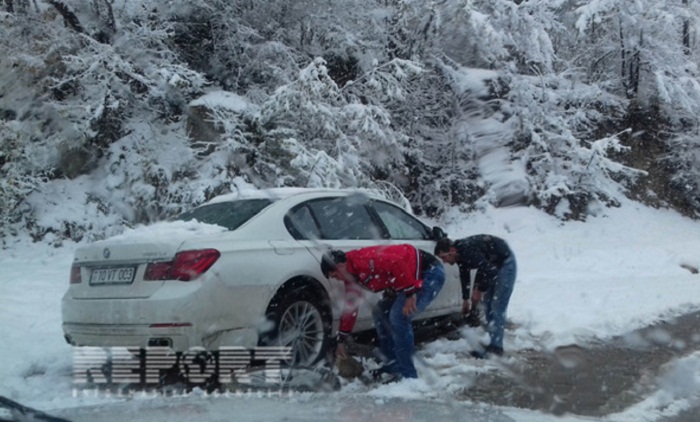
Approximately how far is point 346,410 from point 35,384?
3.33 m

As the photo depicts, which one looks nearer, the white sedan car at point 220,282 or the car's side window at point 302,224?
the white sedan car at point 220,282

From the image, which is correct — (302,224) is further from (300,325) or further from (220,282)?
(220,282)

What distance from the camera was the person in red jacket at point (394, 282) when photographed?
199 inches

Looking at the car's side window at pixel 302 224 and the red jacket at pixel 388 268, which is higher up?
the car's side window at pixel 302 224

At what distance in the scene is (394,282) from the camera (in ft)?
16.7

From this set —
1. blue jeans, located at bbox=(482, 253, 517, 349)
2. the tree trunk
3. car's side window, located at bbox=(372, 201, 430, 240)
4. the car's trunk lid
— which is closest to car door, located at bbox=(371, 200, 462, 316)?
car's side window, located at bbox=(372, 201, 430, 240)

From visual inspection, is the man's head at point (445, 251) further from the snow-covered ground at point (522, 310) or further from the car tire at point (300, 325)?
the car tire at point (300, 325)

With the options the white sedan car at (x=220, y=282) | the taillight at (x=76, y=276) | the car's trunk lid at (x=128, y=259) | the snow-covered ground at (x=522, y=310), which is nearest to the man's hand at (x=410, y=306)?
the snow-covered ground at (x=522, y=310)

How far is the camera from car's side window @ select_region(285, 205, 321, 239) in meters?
5.55

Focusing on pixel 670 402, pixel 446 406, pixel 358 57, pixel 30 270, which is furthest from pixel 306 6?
pixel 446 406

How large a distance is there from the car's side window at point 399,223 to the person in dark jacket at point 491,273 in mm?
556

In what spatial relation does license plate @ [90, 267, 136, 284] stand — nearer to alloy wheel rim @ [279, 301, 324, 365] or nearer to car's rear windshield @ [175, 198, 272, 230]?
car's rear windshield @ [175, 198, 272, 230]

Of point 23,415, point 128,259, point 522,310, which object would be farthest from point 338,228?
point 23,415

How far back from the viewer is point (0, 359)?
562 cm
